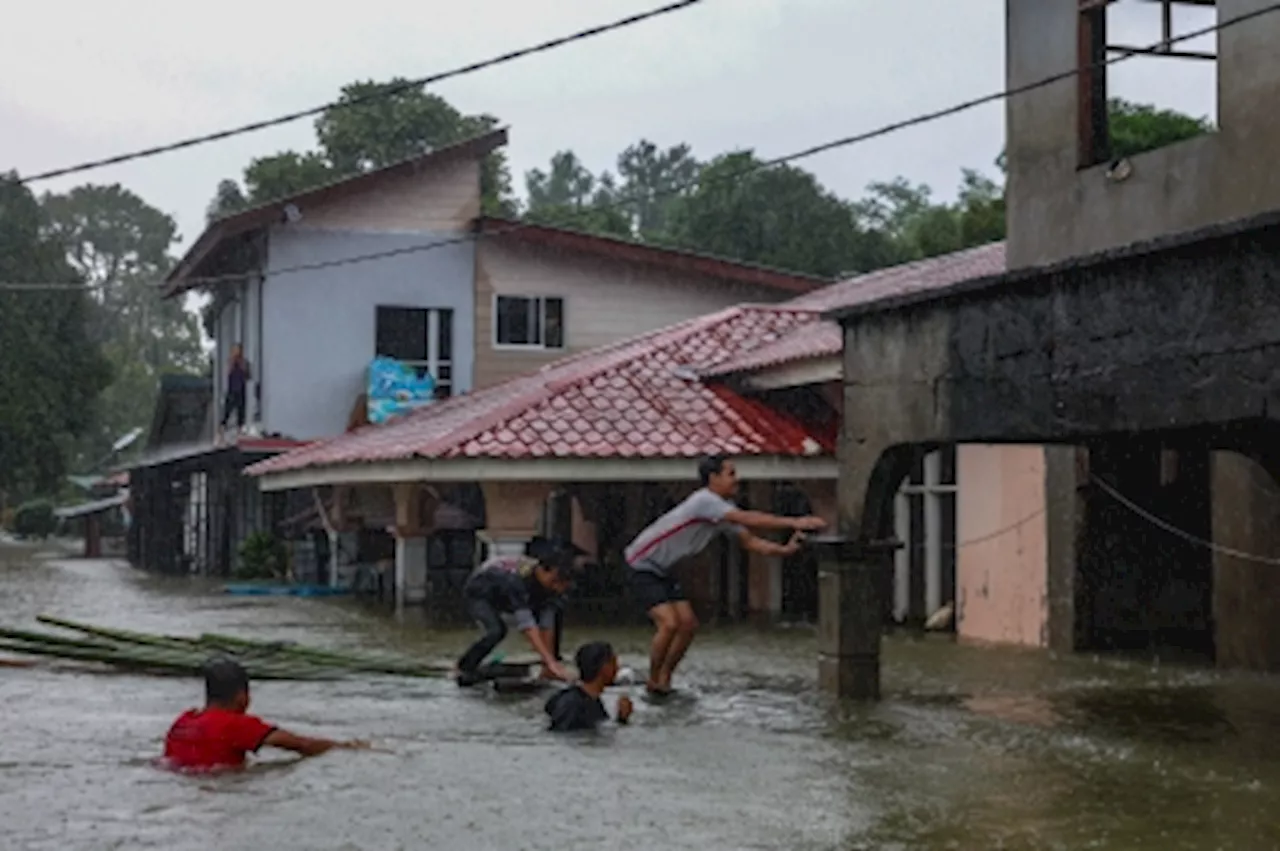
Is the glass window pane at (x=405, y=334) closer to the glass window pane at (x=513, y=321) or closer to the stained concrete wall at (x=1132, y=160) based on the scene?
the glass window pane at (x=513, y=321)

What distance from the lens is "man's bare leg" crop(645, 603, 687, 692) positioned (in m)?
13.8

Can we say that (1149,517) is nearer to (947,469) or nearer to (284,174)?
(947,469)

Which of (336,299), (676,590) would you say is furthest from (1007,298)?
(336,299)

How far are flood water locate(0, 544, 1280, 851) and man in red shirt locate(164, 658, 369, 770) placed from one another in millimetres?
154

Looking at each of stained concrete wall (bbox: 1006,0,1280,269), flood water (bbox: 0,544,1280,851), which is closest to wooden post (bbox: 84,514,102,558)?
flood water (bbox: 0,544,1280,851)

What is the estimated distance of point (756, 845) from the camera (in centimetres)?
826

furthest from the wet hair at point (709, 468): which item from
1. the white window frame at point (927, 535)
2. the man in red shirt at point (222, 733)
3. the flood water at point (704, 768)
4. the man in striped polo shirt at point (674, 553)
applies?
the white window frame at point (927, 535)

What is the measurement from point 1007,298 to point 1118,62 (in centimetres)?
525

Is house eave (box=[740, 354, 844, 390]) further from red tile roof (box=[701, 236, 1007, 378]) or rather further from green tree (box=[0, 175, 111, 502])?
green tree (box=[0, 175, 111, 502])

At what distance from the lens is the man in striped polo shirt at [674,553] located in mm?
13805

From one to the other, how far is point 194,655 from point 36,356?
1424 inches

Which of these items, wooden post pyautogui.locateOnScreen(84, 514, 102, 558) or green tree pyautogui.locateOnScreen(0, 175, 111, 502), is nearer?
green tree pyautogui.locateOnScreen(0, 175, 111, 502)

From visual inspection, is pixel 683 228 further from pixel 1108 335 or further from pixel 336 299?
pixel 1108 335

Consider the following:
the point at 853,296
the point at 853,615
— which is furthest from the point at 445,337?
the point at 853,615
